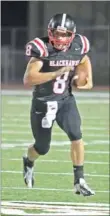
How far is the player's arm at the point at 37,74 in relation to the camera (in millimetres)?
5203

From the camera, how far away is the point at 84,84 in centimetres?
529

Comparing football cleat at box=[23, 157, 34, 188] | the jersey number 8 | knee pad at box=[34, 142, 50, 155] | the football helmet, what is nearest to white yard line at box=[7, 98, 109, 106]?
football cleat at box=[23, 157, 34, 188]

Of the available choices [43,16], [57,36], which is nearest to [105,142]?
[57,36]

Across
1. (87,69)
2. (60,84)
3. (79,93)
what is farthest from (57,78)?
(79,93)

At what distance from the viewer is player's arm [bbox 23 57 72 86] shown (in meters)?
5.20

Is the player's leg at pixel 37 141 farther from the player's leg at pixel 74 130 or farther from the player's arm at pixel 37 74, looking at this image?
the player's arm at pixel 37 74

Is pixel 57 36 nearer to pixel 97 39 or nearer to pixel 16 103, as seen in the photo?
pixel 16 103

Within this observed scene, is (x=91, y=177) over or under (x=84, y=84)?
under

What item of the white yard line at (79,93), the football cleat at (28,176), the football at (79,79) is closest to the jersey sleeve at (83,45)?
the football at (79,79)

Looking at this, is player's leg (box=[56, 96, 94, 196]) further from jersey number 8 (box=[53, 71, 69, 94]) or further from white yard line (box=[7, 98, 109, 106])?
white yard line (box=[7, 98, 109, 106])

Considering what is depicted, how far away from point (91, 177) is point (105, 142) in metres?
2.86

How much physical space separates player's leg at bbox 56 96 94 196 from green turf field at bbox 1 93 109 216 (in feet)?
7.97

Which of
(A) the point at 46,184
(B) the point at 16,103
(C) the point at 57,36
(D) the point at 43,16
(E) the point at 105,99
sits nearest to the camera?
(C) the point at 57,36

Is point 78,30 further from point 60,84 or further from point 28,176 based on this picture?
point 60,84
